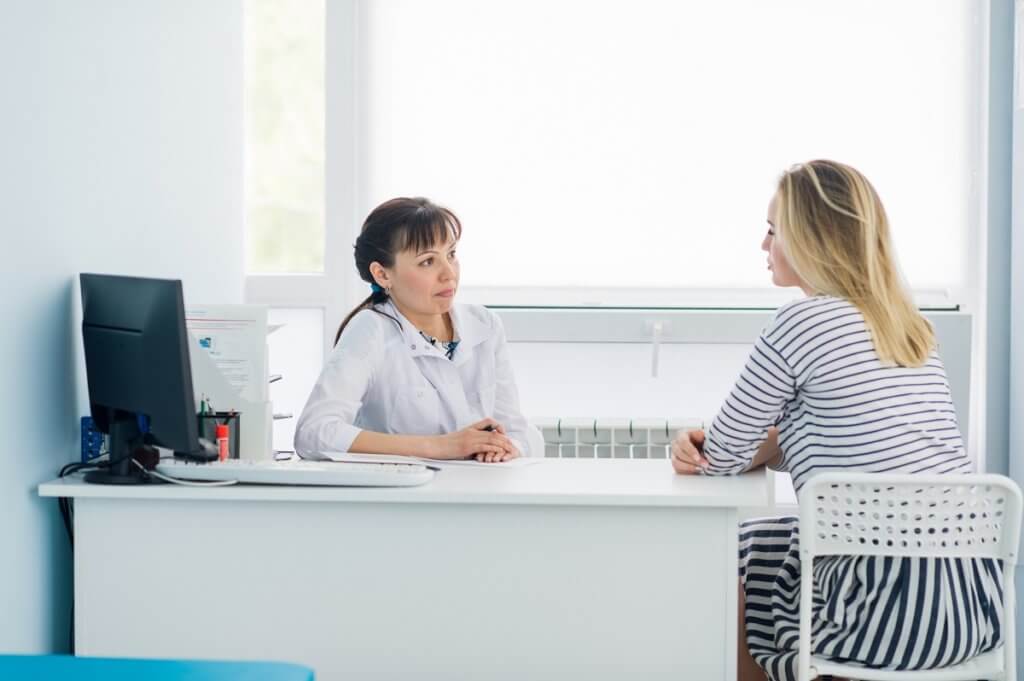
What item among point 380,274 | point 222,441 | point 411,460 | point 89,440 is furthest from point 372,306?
point 89,440

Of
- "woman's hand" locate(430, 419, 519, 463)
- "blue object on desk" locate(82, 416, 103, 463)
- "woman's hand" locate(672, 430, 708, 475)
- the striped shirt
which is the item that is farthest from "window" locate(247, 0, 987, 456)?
"blue object on desk" locate(82, 416, 103, 463)

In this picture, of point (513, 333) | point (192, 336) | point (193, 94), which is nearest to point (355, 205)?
point (513, 333)

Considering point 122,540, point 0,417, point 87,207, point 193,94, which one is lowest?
point 122,540

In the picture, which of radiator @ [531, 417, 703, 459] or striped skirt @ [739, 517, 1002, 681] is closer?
striped skirt @ [739, 517, 1002, 681]

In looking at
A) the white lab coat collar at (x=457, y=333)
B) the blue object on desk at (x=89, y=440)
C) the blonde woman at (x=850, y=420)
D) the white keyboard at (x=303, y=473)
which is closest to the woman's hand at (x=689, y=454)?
the blonde woman at (x=850, y=420)

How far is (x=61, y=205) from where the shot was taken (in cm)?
209

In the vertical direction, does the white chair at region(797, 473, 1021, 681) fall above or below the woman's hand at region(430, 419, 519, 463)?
below

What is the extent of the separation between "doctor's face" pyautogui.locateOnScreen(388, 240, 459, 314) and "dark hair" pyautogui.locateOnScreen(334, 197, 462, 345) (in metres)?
0.02

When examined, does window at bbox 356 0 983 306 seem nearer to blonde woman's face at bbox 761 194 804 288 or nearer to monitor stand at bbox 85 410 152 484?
blonde woman's face at bbox 761 194 804 288

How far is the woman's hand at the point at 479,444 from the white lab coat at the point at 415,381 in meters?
0.21

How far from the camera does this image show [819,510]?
1958mm

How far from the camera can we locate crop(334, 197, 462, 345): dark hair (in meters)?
2.73

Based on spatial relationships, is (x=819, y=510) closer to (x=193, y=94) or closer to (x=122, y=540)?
(x=122, y=540)

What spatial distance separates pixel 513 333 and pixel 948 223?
1374 millimetres
